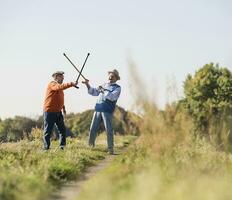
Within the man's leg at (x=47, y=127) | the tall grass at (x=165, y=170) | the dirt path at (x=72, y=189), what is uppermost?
the man's leg at (x=47, y=127)

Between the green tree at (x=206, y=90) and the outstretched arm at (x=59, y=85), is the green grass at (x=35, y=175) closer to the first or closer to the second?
the outstretched arm at (x=59, y=85)

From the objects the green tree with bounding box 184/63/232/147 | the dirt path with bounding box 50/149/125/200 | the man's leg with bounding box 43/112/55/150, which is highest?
the green tree with bounding box 184/63/232/147

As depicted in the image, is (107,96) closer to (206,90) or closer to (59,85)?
(59,85)

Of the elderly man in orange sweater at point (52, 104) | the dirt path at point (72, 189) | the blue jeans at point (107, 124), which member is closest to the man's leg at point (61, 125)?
the elderly man in orange sweater at point (52, 104)

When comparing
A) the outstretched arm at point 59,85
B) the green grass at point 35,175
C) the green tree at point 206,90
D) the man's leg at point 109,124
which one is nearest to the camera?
the green grass at point 35,175

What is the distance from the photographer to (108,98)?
14.5 m

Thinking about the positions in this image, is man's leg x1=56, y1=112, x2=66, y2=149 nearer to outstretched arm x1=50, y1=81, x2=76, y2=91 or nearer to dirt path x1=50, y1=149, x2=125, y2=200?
outstretched arm x1=50, y1=81, x2=76, y2=91

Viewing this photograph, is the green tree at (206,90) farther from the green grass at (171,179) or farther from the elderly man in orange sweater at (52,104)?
the green grass at (171,179)

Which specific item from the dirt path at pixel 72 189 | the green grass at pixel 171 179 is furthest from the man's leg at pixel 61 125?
the green grass at pixel 171 179

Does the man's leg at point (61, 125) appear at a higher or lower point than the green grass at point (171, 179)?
higher

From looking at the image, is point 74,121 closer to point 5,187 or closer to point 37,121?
point 37,121

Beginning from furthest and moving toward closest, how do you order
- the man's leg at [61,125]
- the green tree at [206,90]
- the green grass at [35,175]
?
the green tree at [206,90], the man's leg at [61,125], the green grass at [35,175]

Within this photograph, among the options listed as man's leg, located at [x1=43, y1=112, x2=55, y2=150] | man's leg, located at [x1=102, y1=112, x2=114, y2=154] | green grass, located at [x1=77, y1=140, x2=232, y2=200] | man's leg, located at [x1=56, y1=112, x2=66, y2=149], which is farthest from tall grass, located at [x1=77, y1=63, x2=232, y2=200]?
man's leg, located at [x1=56, y1=112, x2=66, y2=149]

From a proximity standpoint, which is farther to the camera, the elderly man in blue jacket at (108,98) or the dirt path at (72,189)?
the elderly man in blue jacket at (108,98)
